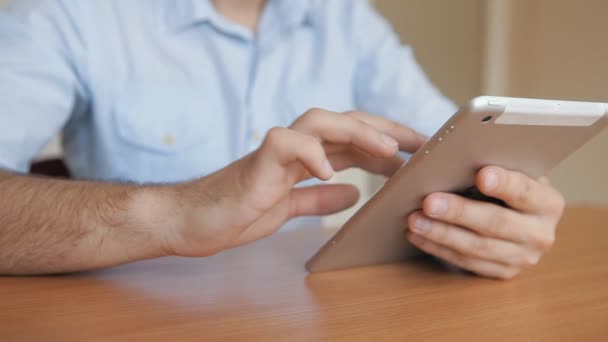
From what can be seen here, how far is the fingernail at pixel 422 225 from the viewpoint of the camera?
21.7 inches

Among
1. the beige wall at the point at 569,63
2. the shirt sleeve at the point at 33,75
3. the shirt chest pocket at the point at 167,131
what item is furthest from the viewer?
the beige wall at the point at 569,63

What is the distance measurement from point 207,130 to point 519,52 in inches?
69.3

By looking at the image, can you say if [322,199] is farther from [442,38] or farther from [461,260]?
[442,38]

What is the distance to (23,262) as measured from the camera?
21.8 inches

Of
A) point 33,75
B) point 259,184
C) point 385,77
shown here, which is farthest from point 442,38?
point 259,184

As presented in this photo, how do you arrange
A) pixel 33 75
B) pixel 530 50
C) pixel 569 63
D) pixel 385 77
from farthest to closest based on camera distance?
pixel 530 50 → pixel 569 63 → pixel 385 77 → pixel 33 75

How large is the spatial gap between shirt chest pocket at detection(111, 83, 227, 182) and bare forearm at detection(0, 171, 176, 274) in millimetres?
474

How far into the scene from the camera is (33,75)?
0.88m

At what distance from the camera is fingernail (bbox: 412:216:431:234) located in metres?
0.55

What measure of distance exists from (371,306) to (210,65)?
72 centimetres

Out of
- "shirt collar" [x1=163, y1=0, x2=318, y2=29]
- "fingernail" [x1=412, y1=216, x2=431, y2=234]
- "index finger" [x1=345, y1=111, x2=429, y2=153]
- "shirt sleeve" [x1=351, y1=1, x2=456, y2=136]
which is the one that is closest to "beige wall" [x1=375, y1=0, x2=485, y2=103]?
"shirt sleeve" [x1=351, y1=1, x2=456, y2=136]

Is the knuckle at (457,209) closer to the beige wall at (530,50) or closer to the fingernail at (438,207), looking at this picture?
the fingernail at (438,207)

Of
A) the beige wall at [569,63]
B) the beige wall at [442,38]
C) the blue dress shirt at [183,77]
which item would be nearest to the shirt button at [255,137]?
the blue dress shirt at [183,77]

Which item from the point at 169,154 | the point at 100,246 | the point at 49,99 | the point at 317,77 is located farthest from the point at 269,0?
the point at 100,246
